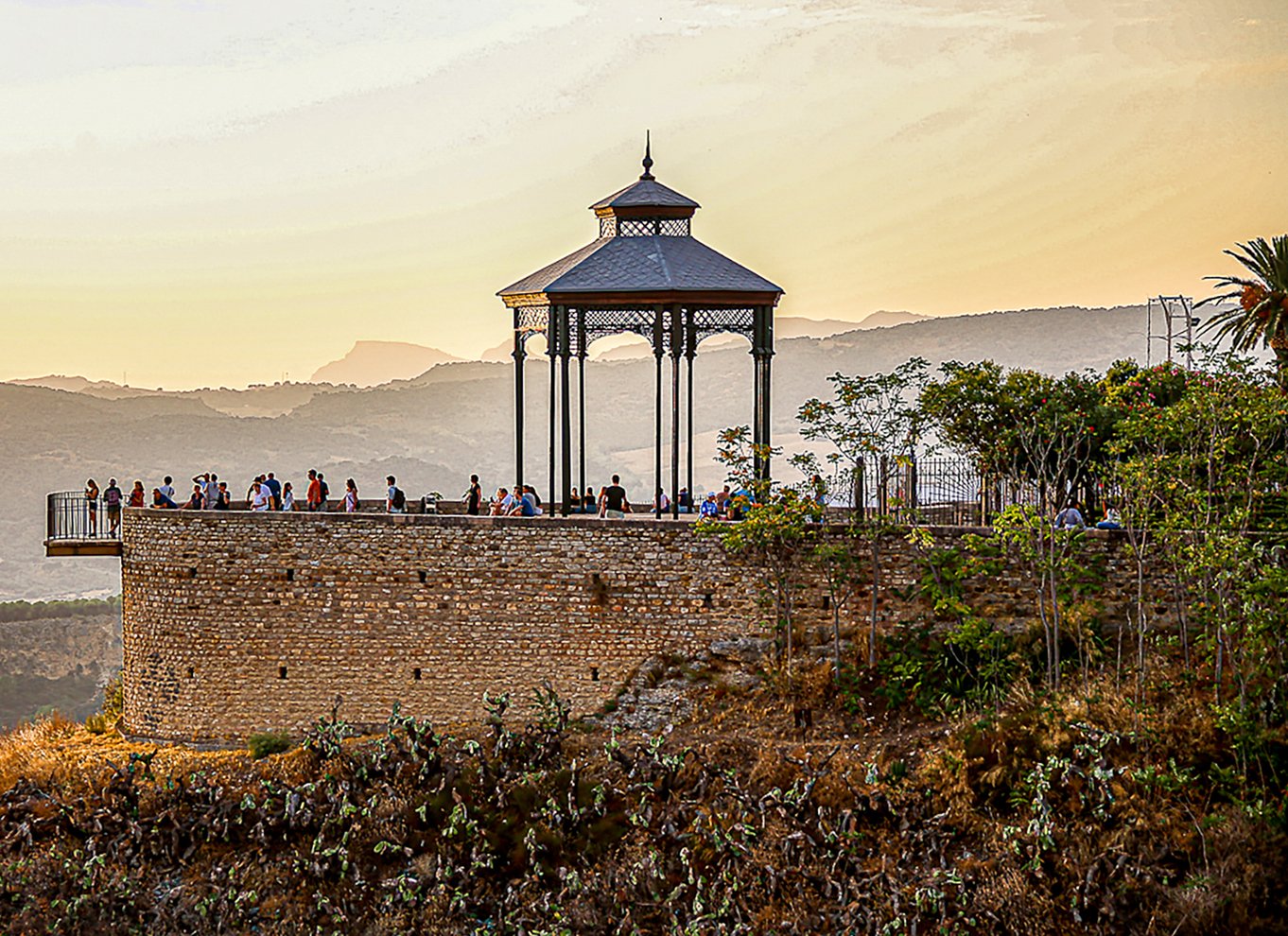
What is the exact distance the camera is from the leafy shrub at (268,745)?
19703 mm

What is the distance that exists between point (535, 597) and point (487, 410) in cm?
8330

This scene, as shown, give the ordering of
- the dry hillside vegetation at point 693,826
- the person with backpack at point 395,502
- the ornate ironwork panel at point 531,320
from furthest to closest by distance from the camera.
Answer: the person with backpack at point 395,502
the ornate ironwork panel at point 531,320
the dry hillside vegetation at point 693,826

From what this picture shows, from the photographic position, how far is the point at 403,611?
65.5ft

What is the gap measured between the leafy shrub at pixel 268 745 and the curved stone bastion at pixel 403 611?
0.25 metres

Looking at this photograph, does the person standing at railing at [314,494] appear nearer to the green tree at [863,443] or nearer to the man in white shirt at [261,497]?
the man in white shirt at [261,497]

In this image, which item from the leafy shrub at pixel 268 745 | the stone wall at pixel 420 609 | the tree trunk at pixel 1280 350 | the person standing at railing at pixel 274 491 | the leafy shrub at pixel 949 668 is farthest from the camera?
the person standing at railing at pixel 274 491

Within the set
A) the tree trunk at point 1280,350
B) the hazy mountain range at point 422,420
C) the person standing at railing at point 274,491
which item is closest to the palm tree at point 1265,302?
the tree trunk at point 1280,350

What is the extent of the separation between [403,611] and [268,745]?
7.59 ft

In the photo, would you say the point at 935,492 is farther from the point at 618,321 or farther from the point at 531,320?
the point at 531,320

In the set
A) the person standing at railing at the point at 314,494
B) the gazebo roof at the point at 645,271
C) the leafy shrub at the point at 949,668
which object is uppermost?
the gazebo roof at the point at 645,271

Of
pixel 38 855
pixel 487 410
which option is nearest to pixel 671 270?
pixel 38 855

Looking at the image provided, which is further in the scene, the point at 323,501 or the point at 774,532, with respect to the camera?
the point at 323,501

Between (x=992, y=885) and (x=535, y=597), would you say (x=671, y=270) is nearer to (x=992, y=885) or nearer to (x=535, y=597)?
(x=535, y=597)

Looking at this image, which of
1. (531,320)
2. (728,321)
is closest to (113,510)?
(531,320)
